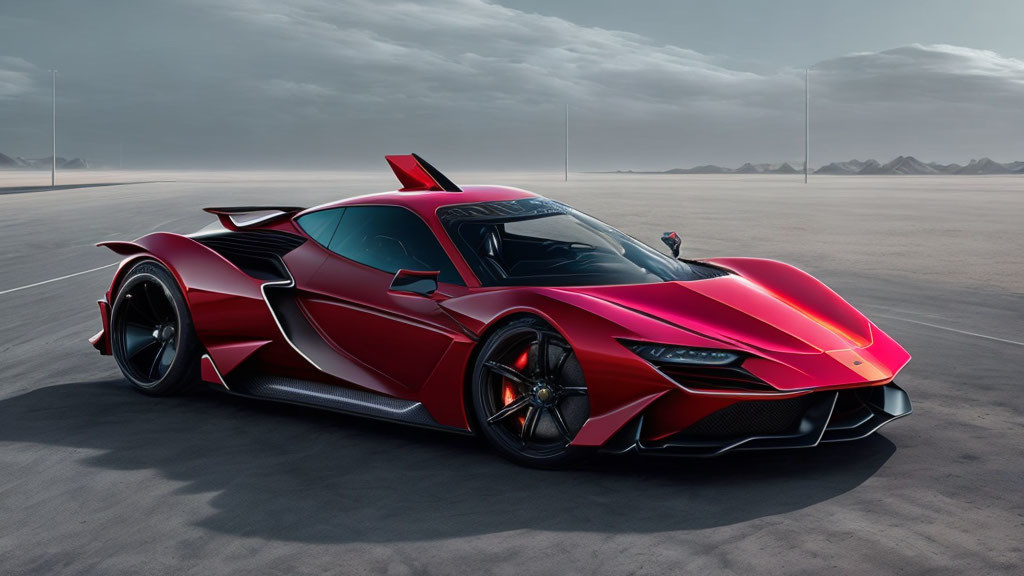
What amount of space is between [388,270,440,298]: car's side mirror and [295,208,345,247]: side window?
79 cm

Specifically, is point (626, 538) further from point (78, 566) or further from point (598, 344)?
point (78, 566)

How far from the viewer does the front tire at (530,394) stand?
505 centimetres

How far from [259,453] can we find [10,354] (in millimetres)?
3831

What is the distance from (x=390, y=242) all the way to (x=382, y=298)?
0.43m

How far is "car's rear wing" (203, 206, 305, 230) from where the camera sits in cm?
691

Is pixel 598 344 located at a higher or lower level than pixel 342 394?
higher

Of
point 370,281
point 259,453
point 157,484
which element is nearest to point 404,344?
point 370,281

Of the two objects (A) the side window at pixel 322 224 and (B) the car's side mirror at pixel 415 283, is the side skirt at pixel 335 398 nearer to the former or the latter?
(B) the car's side mirror at pixel 415 283

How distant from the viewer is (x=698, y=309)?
5.21 metres

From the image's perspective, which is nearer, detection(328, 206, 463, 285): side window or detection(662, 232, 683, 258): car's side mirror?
detection(328, 206, 463, 285): side window

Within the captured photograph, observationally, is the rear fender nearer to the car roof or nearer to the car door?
the car door

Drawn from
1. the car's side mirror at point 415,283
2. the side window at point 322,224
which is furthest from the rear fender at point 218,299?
the car's side mirror at point 415,283

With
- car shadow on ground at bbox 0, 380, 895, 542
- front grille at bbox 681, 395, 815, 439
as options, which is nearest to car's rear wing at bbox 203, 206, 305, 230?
car shadow on ground at bbox 0, 380, 895, 542

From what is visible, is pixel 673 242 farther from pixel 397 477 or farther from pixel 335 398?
pixel 397 477
